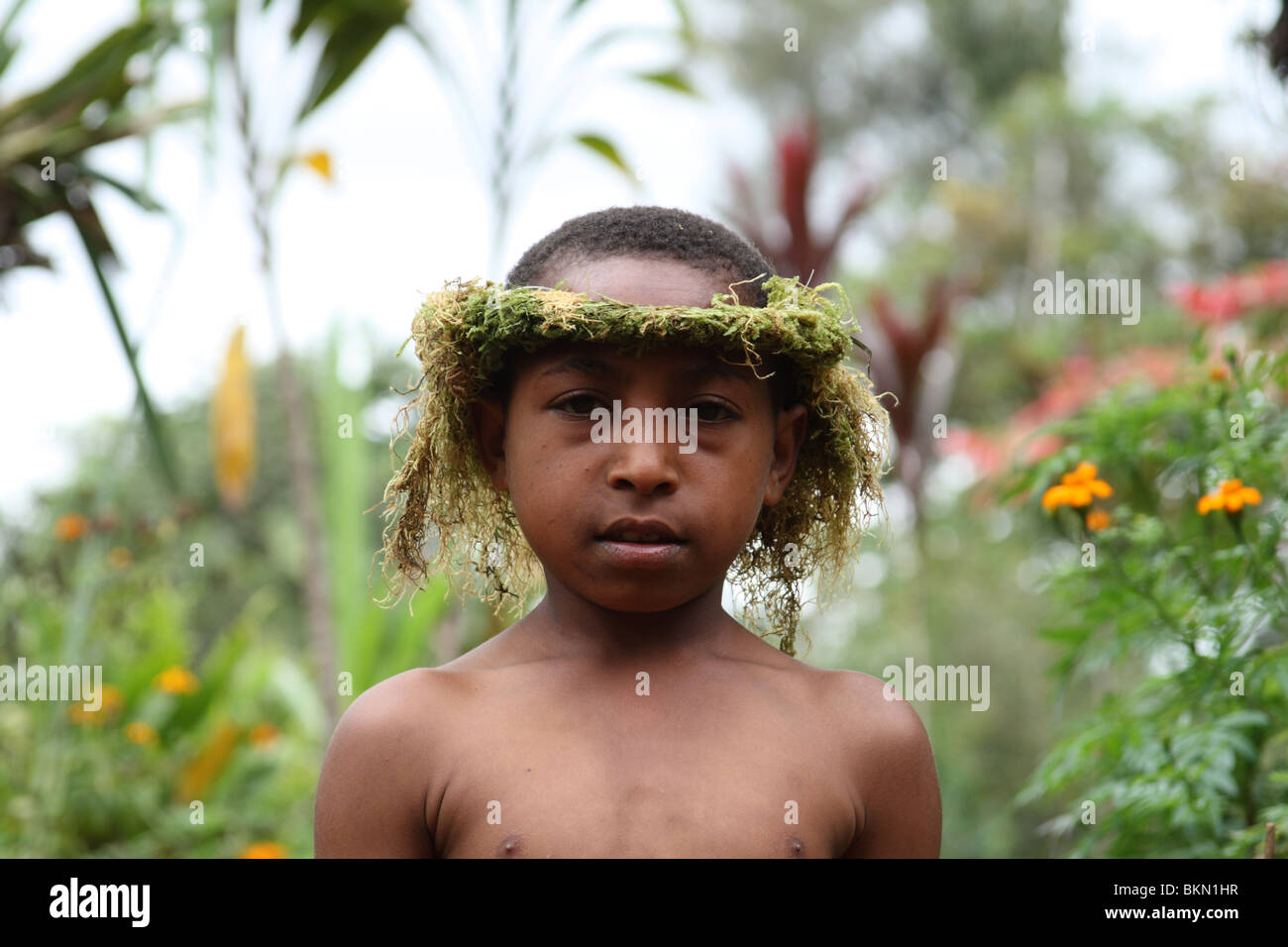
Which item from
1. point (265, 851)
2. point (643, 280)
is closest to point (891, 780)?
point (643, 280)

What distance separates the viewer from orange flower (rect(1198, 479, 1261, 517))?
96.8 inches

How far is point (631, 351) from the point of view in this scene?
6.28ft

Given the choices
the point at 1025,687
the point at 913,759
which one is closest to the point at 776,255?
the point at 913,759

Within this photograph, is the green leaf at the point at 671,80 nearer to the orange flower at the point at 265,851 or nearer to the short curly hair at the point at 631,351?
the orange flower at the point at 265,851

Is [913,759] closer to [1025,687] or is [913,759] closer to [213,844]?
[213,844]

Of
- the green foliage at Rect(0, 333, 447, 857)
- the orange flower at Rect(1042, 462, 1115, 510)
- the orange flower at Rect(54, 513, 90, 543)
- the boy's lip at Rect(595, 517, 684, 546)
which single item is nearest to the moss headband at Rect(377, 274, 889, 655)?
the boy's lip at Rect(595, 517, 684, 546)

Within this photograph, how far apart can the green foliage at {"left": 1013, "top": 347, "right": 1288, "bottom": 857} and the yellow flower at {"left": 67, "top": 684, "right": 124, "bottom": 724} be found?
3895 mm

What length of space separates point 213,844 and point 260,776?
55cm

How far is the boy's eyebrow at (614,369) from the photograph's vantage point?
193 cm

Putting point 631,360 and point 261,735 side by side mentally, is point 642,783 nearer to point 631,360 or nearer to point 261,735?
point 631,360

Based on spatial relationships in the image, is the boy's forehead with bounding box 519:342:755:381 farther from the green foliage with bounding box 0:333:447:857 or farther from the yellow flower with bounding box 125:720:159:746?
the yellow flower with bounding box 125:720:159:746

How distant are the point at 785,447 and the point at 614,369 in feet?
1.36

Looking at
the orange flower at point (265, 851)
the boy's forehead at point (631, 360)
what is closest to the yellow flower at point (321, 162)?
the orange flower at point (265, 851)

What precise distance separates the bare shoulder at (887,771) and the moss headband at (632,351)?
36cm
